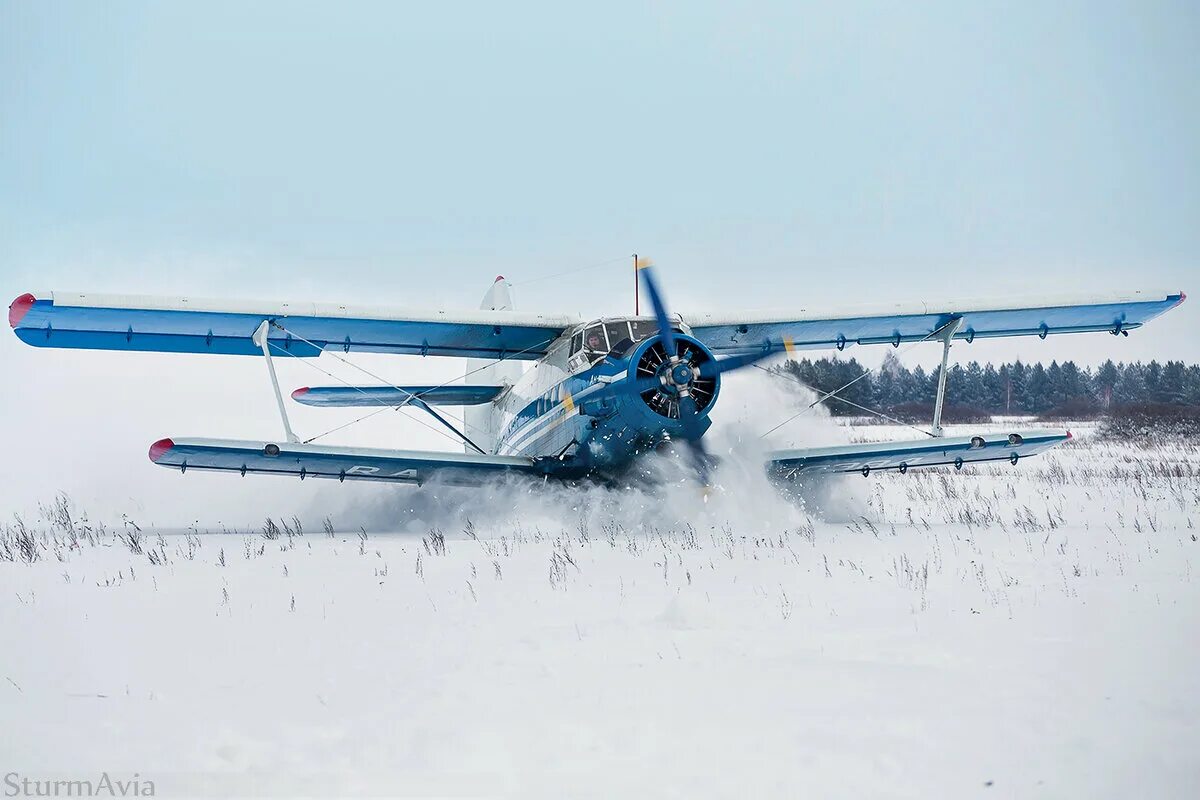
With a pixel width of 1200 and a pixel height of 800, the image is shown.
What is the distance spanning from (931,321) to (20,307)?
13529mm

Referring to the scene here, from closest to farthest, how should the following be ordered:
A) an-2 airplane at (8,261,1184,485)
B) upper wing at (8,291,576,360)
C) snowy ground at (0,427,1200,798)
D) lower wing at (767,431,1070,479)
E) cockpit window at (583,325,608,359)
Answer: snowy ground at (0,427,1200,798), an-2 airplane at (8,261,1184,485), upper wing at (8,291,576,360), cockpit window at (583,325,608,359), lower wing at (767,431,1070,479)

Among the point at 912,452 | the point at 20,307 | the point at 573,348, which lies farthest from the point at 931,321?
the point at 20,307

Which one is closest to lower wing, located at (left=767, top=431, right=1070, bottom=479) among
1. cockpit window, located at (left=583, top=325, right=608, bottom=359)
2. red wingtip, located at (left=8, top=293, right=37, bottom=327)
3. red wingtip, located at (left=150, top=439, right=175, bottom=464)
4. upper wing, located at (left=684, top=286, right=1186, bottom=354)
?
upper wing, located at (left=684, top=286, right=1186, bottom=354)

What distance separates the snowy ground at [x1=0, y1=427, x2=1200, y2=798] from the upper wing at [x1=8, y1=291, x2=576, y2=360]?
12.4 ft

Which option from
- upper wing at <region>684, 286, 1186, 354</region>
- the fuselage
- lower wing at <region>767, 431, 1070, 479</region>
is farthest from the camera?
upper wing at <region>684, 286, 1186, 354</region>

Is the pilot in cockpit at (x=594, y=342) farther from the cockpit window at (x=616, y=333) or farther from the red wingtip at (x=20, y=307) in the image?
the red wingtip at (x=20, y=307)

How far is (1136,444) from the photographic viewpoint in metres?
28.0

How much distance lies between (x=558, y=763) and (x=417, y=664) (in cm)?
158

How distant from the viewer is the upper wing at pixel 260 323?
445 inches

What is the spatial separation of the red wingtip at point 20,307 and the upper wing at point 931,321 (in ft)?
30.5

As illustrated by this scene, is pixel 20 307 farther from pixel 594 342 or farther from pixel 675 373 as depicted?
pixel 675 373

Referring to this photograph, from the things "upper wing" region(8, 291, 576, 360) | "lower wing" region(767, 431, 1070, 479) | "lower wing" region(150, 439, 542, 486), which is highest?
"upper wing" region(8, 291, 576, 360)

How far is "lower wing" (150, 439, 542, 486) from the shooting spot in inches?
448

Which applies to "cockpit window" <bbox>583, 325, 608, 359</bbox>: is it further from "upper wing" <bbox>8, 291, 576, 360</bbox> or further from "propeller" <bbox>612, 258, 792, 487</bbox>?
"upper wing" <bbox>8, 291, 576, 360</bbox>
